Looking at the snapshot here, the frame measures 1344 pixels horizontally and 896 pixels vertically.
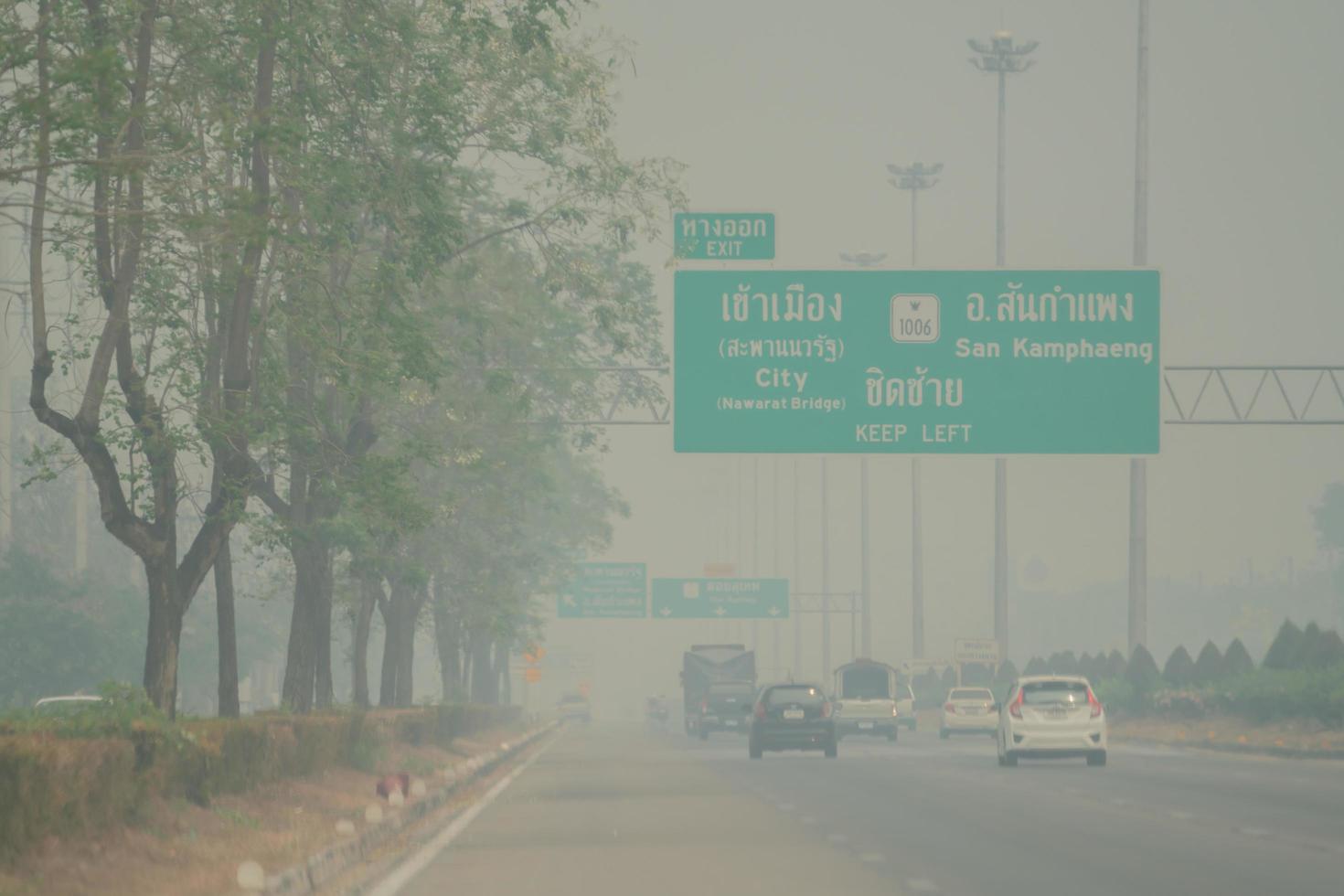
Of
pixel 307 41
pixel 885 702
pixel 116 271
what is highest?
pixel 307 41

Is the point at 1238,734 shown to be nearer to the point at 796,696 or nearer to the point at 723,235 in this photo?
the point at 796,696

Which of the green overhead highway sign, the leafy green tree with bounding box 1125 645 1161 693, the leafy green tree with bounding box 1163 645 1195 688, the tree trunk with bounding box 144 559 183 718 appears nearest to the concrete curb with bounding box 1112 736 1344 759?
the leafy green tree with bounding box 1125 645 1161 693

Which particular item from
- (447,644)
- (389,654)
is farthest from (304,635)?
(447,644)

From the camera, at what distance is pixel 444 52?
104 ft

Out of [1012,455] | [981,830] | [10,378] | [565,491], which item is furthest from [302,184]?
[565,491]

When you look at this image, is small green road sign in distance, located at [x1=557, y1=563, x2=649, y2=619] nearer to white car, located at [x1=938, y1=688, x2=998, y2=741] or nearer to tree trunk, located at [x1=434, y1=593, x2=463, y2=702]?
tree trunk, located at [x1=434, y1=593, x2=463, y2=702]

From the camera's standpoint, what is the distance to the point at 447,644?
210 feet

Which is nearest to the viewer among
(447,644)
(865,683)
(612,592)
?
(447,644)

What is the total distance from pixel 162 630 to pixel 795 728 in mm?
26337

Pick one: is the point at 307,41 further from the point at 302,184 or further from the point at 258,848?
the point at 258,848

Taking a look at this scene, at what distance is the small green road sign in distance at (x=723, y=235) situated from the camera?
40.8 metres

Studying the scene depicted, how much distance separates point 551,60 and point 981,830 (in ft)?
48.9

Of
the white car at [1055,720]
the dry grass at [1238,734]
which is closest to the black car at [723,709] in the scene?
the dry grass at [1238,734]

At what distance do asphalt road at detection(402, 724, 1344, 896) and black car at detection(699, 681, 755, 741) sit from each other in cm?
3088
